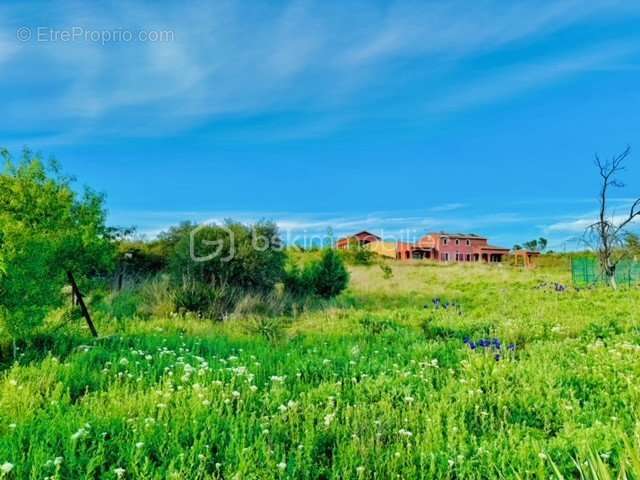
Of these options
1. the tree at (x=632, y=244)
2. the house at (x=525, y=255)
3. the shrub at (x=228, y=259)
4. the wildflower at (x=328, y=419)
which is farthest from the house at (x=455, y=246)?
the wildflower at (x=328, y=419)

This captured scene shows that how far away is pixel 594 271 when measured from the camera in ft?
73.5

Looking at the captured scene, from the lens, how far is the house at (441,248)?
54094mm

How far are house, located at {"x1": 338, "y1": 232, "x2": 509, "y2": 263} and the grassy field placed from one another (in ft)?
151

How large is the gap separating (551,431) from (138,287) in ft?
41.6

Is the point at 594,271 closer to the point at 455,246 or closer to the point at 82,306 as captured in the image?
the point at 82,306

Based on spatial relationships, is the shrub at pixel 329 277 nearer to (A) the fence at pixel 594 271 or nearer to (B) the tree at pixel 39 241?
(B) the tree at pixel 39 241

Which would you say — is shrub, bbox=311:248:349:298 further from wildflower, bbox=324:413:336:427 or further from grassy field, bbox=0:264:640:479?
wildflower, bbox=324:413:336:427

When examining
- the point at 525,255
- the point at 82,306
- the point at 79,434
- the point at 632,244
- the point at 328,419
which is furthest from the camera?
the point at 525,255

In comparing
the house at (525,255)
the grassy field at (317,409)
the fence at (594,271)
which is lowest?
the grassy field at (317,409)

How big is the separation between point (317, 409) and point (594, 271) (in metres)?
22.4

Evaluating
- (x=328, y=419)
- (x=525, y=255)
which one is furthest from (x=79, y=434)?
(x=525, y=255)

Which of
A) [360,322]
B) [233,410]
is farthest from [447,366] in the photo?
[360,322]

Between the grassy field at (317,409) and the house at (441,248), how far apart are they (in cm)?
4608

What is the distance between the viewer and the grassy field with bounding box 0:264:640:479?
3.27 meters
